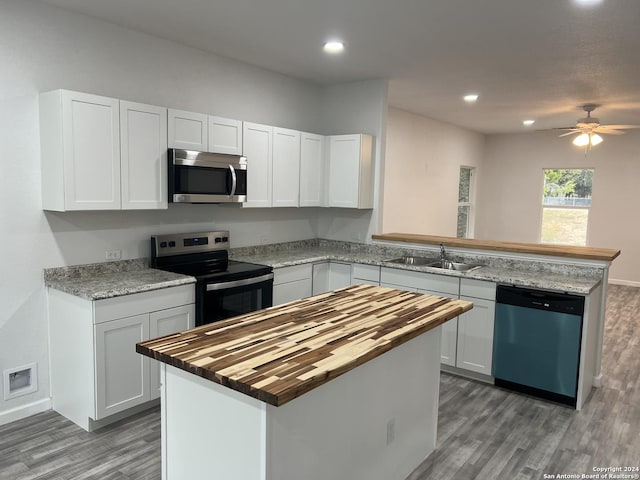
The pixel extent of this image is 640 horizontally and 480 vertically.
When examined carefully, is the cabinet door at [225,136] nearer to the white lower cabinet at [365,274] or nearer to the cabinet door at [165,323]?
the cabinet door at [165,323]

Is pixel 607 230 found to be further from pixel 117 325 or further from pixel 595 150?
pixel 117 325

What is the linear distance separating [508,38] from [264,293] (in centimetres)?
265

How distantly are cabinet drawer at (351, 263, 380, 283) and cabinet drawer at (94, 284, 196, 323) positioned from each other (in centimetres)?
176

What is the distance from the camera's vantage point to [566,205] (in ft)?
28.1

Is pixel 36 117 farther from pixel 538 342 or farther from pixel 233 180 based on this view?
pixel 538 342

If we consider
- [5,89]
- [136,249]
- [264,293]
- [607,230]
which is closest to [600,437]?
[264,293]

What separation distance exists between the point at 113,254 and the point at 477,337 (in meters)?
2.90

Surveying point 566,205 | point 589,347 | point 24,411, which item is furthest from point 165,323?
point 566,205

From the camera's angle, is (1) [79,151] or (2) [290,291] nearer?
(1) [79,151]

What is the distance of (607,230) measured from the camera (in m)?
8.06

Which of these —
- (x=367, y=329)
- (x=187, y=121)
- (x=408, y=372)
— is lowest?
(x=408, y=372)

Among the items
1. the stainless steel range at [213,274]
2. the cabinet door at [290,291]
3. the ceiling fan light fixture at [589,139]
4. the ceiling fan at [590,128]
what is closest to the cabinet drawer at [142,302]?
the stainless steel range at [213,274]

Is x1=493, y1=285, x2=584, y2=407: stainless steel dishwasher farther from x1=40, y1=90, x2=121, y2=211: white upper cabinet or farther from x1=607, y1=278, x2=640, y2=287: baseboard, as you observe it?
x1=607, y1=278, x2=640, y2=287: baseboard

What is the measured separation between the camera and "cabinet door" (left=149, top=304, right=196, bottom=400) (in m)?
3.17
